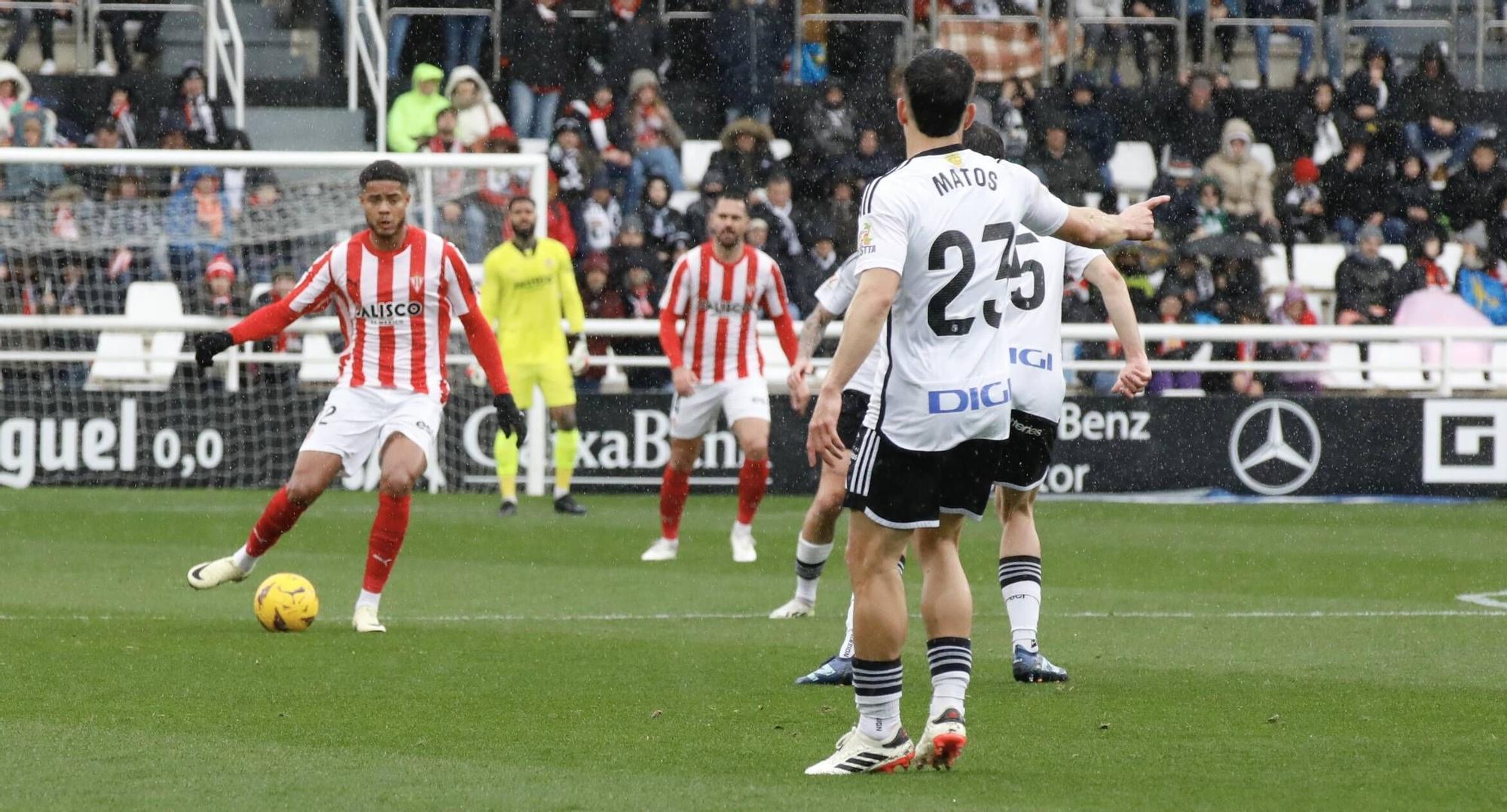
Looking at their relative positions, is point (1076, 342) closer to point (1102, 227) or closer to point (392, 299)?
point (392, 299)

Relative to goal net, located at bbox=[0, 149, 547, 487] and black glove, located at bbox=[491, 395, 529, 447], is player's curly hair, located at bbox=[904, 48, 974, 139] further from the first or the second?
goal net, located at bbox=[0, 149, 547, 487]

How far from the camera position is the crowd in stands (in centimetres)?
1839

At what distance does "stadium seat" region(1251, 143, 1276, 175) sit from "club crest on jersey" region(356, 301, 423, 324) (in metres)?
14.4

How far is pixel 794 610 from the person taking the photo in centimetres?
978

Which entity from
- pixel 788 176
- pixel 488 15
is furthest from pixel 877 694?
pixel 488 15

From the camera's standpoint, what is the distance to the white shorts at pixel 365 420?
941 centimetres

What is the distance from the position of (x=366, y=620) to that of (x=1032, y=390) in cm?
329

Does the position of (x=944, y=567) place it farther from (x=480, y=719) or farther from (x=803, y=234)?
(x=803, y=234)

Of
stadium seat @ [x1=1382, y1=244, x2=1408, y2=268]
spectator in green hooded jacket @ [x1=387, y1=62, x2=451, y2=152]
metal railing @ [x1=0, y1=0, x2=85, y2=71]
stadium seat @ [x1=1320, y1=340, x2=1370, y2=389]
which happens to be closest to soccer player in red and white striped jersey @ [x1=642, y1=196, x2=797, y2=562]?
stadium seat @ [x1=1320, y1=340, x2=1370, y2=389]

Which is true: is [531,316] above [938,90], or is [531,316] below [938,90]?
below

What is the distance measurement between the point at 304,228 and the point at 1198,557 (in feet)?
27.3

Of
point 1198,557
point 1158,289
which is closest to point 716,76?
point 1158,289

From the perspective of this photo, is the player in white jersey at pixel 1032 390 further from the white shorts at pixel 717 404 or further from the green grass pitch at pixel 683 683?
the white shorts at pixel 717 404

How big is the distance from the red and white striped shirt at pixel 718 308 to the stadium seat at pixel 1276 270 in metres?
Result: 8.97
